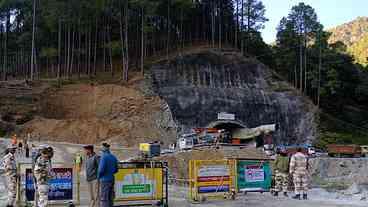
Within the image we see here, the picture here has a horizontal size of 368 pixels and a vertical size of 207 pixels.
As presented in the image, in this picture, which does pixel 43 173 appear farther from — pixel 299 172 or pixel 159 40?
pixel 159 40

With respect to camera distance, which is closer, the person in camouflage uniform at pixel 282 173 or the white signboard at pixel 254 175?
the white signboard at pixel 254 175

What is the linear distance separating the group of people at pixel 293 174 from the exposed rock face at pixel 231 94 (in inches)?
1517

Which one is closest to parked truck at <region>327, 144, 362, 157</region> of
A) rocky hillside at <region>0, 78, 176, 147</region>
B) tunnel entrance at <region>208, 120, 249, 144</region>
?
tunnel entrance at <region>208, 120, 249, 144</region>

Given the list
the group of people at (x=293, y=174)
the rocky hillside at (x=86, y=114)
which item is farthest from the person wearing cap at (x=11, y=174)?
the rocky hillside at (x=86, y=114)

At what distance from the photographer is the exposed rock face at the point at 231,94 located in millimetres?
63000

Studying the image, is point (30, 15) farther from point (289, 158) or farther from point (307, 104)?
point (289, 158)

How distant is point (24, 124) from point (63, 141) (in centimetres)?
592

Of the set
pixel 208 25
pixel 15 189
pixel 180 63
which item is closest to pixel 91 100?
pixel 180 63

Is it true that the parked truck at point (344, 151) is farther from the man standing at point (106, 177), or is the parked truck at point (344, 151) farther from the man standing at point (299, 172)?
the man standing at point (106, 177)

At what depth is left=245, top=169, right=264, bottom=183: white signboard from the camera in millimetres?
20625

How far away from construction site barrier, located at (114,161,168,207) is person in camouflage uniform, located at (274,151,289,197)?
221 inches

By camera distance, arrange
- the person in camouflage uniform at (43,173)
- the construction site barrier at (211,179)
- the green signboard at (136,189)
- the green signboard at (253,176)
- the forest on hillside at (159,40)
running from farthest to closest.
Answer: the forest on hillside at (159,40) → the green signboard at (253,176) → the construction site barrier at (211,179) → the green signboard at (136,189) → the person in camouflage uniform at (43,173)

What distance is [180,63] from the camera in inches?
2672

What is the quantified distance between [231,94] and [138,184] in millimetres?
50499
